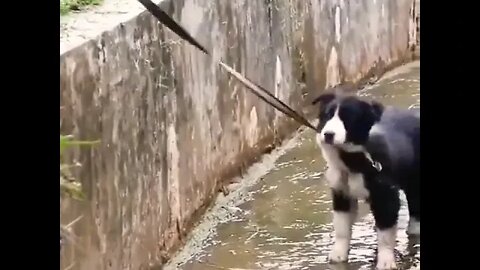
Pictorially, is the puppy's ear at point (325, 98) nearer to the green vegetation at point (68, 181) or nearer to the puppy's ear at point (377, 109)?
the puppy's ear at point (377, 109)

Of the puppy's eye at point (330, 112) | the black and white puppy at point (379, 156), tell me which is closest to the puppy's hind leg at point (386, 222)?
the black and white puppy at point (379, 156)

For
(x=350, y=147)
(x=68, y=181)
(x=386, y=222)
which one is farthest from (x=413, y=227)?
(x=68, y=181)

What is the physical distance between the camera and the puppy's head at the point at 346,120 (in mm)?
1082

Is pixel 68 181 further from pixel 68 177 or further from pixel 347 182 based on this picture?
pixel 347 182

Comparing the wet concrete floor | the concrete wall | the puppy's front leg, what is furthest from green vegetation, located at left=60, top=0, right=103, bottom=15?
the puppy's front leg

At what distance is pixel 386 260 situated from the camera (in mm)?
1104

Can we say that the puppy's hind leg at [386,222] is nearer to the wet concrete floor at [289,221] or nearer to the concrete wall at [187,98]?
the wet concrete floor at [289,221]

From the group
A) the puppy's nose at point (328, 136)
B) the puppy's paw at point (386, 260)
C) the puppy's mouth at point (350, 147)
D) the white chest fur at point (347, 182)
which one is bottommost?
the puppy's paw at point (386, 260)

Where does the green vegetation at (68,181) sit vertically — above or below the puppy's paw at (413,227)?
above

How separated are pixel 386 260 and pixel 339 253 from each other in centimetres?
6

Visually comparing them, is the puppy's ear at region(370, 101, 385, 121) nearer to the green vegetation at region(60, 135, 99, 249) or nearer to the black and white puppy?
the black and white puppy

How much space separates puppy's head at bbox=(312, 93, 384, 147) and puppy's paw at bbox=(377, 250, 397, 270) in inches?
6.0

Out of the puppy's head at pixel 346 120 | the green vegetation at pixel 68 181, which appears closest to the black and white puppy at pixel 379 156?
the puppy's head at pixel 346 120
